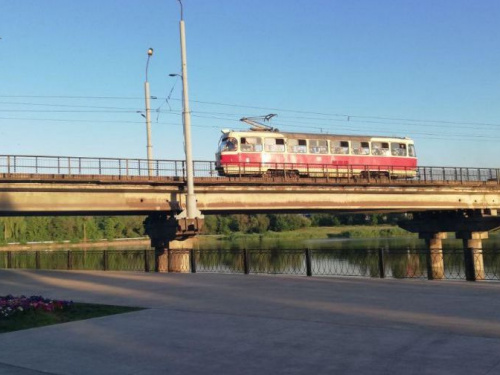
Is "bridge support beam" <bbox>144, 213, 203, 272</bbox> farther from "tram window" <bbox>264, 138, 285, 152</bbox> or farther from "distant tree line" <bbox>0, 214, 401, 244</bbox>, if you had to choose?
"distant tree line" <bbox>0, 214, 401, 244</bbox>

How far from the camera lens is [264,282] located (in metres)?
17.7

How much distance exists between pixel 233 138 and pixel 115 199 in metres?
9.89

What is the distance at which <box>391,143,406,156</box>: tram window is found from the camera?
42.3 m

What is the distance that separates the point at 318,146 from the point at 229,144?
728cm

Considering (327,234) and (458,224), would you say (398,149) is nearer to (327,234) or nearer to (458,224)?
(458,224)

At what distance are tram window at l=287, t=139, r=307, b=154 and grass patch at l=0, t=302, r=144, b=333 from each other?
27.2 m

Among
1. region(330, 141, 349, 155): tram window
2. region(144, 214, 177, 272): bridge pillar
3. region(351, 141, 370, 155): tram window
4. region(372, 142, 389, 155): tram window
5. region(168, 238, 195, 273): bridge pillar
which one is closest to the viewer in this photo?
region(168, 238, 195, 273): bridge pillar

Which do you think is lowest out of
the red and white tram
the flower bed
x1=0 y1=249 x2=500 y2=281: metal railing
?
x1=0 y1=249 x2=500 y2=281: metal railing

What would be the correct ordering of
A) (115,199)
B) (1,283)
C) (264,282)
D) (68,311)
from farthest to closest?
1. (115,199)
2. (1,283)
3. (264,282)
4. (68,311)

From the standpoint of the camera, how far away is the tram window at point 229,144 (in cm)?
3659

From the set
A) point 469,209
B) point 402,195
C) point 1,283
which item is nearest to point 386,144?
point 402,195

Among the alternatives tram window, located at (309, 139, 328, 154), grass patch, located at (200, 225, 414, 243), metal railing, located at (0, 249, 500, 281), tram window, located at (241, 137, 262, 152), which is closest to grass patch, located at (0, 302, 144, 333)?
metal railing, located at (0, 249, 500, 281)

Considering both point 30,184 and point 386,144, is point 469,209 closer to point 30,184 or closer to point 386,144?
point 386,144

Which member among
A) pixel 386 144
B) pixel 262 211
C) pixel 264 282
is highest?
pixel 386 144
